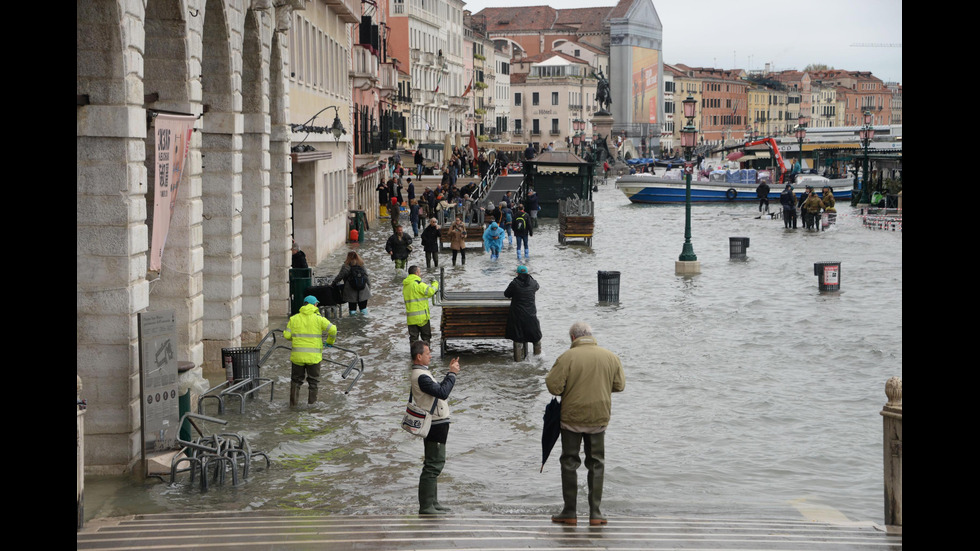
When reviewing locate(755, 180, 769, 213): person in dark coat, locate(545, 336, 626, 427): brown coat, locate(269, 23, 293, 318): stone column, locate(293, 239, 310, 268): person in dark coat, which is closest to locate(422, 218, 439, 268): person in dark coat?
locate(293, 239, 310, 268): person in dark coat

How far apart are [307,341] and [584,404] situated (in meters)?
6.72

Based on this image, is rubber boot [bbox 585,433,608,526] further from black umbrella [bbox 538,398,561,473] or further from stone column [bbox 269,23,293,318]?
stone column [bbox 269,23,293,318]

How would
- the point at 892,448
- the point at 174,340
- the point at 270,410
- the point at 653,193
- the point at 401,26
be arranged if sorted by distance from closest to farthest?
the point at 892,448 < the point at 174,340 < the point at 270,410 < the point at 653,193 < the point at 401,26

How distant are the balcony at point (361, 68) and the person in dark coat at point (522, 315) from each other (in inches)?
1159

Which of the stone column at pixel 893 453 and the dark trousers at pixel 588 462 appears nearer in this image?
the stone column at pixel 893 453

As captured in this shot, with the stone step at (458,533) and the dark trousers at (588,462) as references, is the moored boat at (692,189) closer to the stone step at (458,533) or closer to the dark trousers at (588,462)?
the dark trousers at (588,462)

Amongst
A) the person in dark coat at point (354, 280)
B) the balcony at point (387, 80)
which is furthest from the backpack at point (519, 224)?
the balcony at point (387, 80)

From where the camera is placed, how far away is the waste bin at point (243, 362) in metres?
17.2

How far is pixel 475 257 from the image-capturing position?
→ 1574 inches

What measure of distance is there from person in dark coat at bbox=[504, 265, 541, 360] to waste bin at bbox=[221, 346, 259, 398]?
14.1 ft
